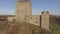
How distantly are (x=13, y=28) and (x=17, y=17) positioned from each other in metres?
2.56

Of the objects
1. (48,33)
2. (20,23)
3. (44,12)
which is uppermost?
(44,12)

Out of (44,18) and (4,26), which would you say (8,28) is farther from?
(44,18)

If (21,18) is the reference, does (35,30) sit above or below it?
below

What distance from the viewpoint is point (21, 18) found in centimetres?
2588

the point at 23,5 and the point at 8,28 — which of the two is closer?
the point at 8,28

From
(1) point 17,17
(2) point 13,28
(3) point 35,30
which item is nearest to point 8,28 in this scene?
(2) point 13,28

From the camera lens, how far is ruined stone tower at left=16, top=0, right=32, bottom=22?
25.9m

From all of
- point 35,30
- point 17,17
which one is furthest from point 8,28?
point 35,30

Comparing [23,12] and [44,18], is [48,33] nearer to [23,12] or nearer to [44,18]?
[44,18]

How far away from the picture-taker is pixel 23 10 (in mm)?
25938

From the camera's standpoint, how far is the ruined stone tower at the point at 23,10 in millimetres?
25938

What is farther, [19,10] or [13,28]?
[19,10]

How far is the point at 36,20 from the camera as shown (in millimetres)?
25672

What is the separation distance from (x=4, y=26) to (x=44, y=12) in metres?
7.04
